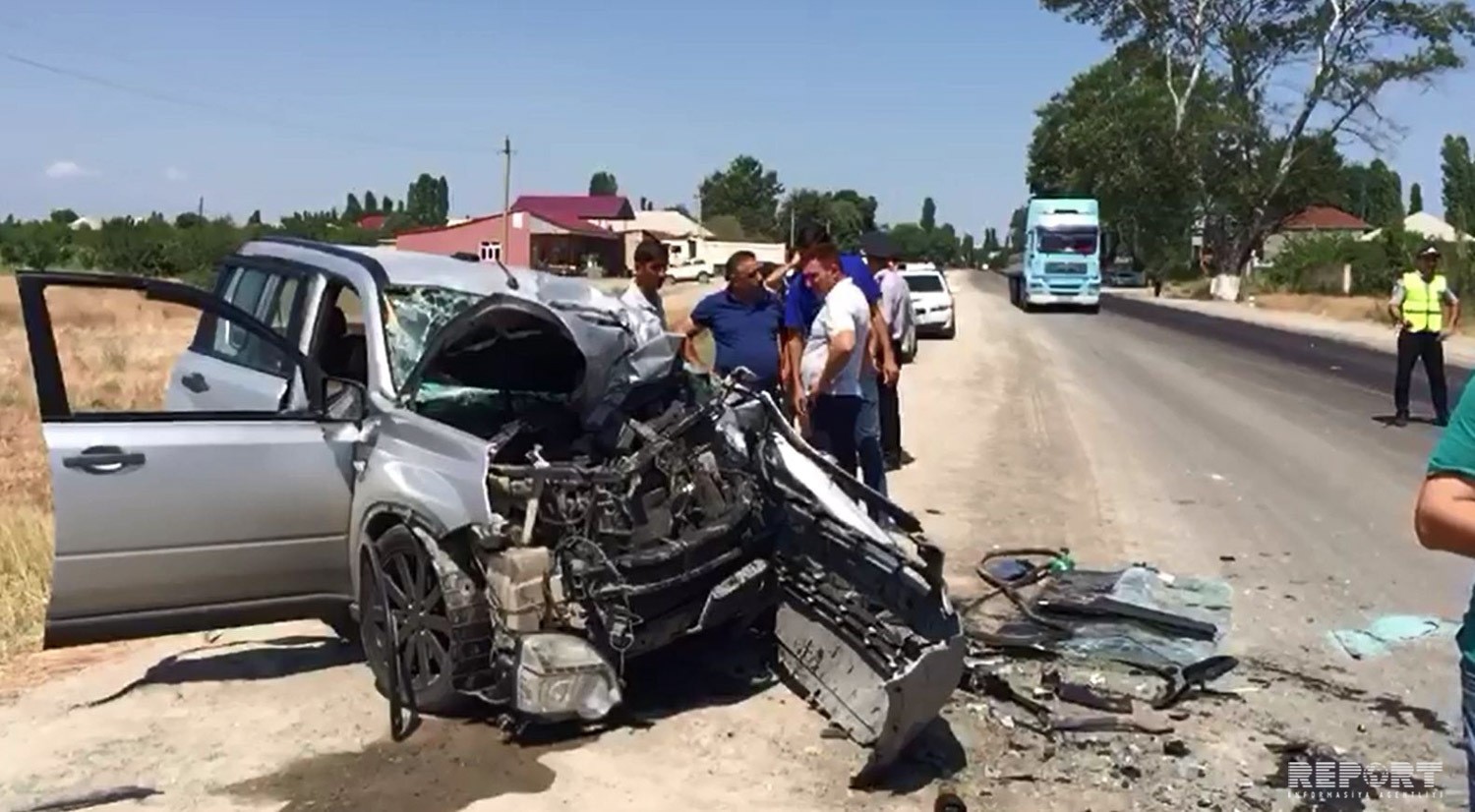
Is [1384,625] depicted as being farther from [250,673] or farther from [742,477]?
[250,673]

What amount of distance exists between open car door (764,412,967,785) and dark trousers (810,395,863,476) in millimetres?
2351

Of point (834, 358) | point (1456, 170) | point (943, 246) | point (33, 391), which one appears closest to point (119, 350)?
point (33, 391)

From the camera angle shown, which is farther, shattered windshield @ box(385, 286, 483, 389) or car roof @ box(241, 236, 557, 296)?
car roof @ box(241, 236, 557, 296)

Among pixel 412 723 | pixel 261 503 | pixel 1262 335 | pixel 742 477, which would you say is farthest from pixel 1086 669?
pixel 1262 335

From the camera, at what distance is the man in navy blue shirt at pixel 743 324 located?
350 inches

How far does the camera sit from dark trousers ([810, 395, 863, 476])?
859 cm

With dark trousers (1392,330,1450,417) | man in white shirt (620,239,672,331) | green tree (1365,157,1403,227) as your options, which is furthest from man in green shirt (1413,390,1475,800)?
green tree (1365,157,1403,227)

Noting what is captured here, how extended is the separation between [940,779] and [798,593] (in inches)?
48.2

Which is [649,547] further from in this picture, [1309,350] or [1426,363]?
[1309,350]

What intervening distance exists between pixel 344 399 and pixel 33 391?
28.7 feet

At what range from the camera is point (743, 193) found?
159125 millimetres

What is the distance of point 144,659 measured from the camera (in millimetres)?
6879

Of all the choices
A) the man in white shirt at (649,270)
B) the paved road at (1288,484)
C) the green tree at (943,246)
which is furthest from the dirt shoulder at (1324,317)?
the green tree at (943,246)

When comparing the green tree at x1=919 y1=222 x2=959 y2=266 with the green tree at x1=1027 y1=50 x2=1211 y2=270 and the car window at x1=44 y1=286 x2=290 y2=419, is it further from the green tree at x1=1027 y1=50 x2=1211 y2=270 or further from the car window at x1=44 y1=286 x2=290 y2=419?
the car window at x1=44 y1=286 x2=290 y2=419
